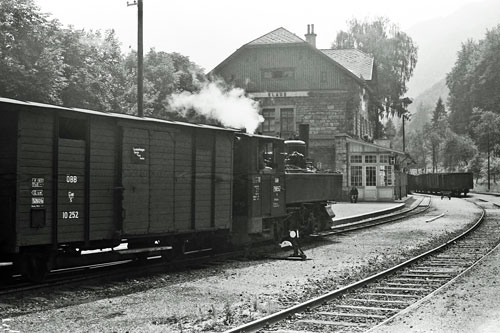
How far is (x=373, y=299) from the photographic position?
8.89m

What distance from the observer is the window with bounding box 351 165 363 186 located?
39500 millimetres

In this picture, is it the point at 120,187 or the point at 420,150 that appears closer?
the point at 120,187

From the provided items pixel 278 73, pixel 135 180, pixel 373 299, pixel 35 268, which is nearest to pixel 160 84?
pixel 278 73

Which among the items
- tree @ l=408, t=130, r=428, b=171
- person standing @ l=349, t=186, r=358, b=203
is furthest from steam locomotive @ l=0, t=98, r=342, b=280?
tree @ l=408, t=130, r=428, b=171

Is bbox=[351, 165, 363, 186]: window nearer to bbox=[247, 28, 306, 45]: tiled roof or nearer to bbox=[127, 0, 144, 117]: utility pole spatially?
bbox=[247, 28, 306, 45]: tiled roof

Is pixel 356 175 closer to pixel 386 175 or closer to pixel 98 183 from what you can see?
pixel 386 175

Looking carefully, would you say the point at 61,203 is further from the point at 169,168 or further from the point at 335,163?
the point at 335,163

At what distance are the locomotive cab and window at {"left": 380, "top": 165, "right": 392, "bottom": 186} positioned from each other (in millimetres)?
25457

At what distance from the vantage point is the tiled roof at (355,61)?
45866 millimetres

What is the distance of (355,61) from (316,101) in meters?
8.19

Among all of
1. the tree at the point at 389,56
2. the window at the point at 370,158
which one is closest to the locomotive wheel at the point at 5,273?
the window at the point at 370,158

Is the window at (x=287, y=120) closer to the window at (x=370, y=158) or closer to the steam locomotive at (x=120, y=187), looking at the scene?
the window at (x=370, y=158)

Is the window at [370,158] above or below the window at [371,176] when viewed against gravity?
above

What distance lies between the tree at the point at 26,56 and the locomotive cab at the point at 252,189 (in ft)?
55.0
